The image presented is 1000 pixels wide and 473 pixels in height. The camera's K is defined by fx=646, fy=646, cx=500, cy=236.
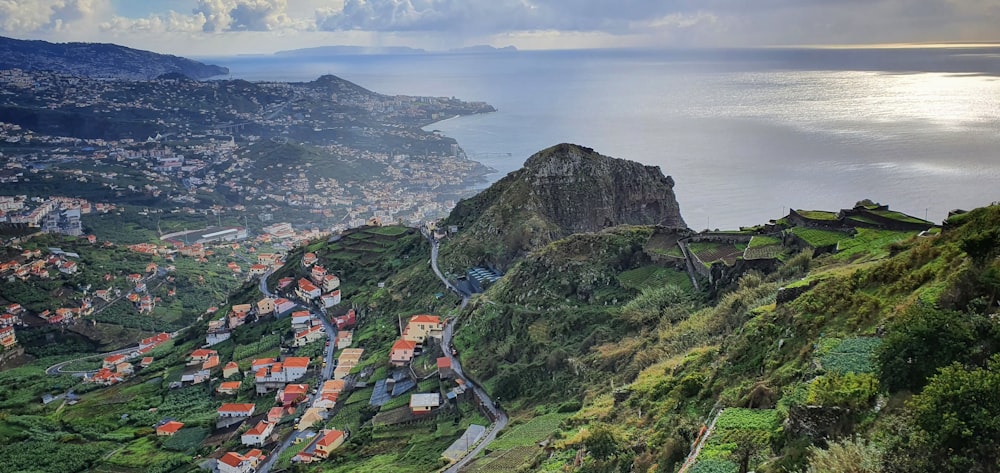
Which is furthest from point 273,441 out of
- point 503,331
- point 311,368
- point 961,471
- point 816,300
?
point 961,471

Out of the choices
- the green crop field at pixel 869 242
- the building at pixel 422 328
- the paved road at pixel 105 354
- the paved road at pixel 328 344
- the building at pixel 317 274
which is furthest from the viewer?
the building at pixel 317 274

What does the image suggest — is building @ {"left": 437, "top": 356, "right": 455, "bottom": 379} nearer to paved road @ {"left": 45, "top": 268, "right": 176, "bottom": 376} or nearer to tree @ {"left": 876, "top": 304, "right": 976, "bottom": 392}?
tree @ {"left": 876, "top": 304, "right": 976, "bottom": 392}

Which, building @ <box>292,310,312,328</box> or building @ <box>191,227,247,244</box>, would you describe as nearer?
building @ <box>292,310,312,328</box>

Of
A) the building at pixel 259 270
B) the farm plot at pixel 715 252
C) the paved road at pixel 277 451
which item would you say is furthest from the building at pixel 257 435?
the building at pixel 259 270

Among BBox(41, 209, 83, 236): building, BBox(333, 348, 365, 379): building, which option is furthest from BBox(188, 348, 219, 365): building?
BBox(41, 209, 83, 236): building

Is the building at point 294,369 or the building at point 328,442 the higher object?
the building at point 328,442

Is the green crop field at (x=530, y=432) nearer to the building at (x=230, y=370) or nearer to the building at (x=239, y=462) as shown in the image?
the building at (x=239, y=462)

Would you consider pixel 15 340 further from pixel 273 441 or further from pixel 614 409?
pixel 614 409

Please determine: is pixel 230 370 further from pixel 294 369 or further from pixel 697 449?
pixel 697 449
